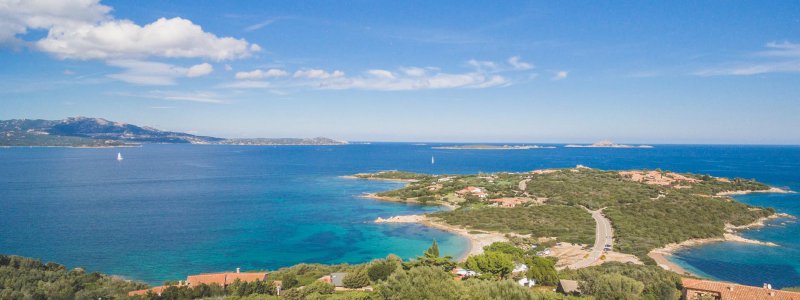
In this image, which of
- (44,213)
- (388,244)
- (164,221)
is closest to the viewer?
(388,244)

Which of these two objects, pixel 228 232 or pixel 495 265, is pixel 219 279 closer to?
pixel 495 265

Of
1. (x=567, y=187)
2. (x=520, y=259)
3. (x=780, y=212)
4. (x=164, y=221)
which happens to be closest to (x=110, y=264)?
(x=164, y=221)

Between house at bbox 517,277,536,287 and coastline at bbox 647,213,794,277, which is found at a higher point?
house at bbox 517,277,536,287

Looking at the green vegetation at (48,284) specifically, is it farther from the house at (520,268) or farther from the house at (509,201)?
the house at (509,201)

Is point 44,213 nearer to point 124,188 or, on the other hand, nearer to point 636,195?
point 124,188

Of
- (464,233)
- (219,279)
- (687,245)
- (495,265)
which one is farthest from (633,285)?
(464,233)

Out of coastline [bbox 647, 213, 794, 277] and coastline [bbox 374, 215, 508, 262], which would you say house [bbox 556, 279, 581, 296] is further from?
coastline [bbox 647, 213, 794, 277]

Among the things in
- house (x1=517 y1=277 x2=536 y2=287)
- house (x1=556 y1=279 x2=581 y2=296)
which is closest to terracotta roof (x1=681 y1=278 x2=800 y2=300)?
house (x1=556 y1=279 x2=581 y2=296)
